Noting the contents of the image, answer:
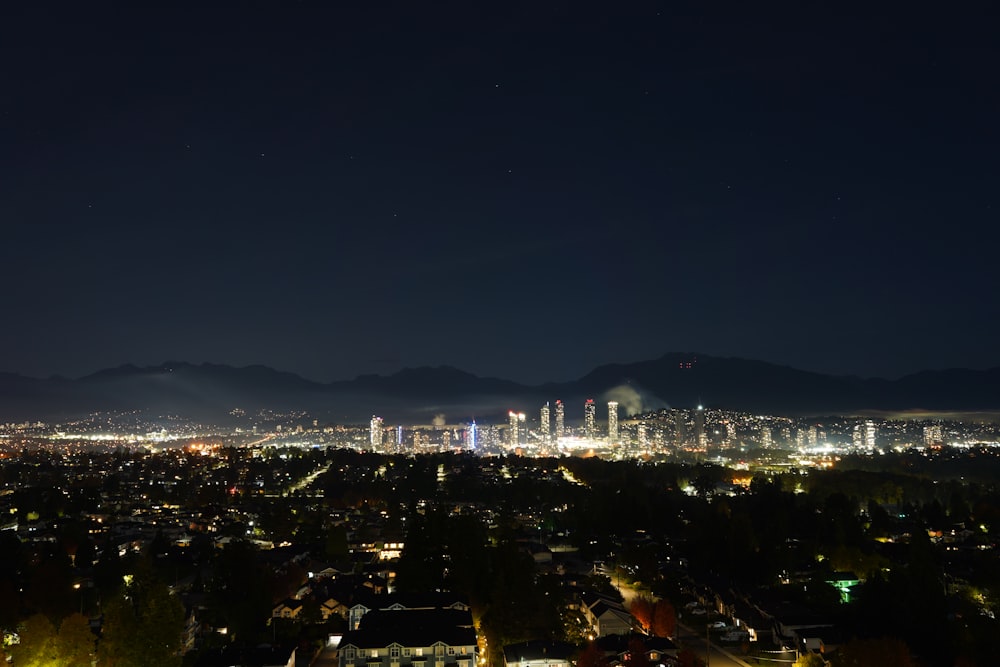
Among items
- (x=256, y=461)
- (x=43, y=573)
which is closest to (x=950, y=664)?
(x=43, y=573)

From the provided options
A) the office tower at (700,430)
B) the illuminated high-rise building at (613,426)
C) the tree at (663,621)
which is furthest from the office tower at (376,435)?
the tree at (663,621)

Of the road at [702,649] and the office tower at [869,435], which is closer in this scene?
the road at [702,649]

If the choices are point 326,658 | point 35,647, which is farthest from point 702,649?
point 35,647

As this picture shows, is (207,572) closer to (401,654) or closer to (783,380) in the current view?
(401,654)

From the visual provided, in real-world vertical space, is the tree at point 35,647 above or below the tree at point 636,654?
above

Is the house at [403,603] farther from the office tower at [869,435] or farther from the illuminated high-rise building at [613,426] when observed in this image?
the office tower at [869,435]

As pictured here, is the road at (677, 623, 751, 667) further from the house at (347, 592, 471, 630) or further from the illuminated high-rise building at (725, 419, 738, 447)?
the illuminated high-rise building at (725, 419, 738, 447)
